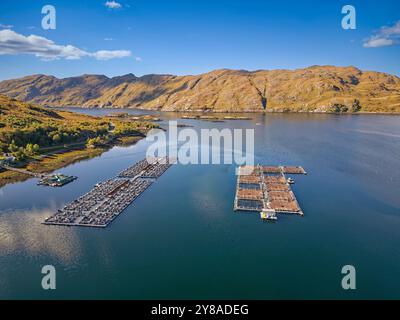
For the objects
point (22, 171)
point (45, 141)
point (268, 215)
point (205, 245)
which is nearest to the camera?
point (205, 245)

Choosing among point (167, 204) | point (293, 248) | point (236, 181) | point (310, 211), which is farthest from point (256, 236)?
point (236, 181)

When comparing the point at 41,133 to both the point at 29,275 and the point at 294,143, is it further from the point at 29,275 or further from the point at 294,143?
the point at 294,143
